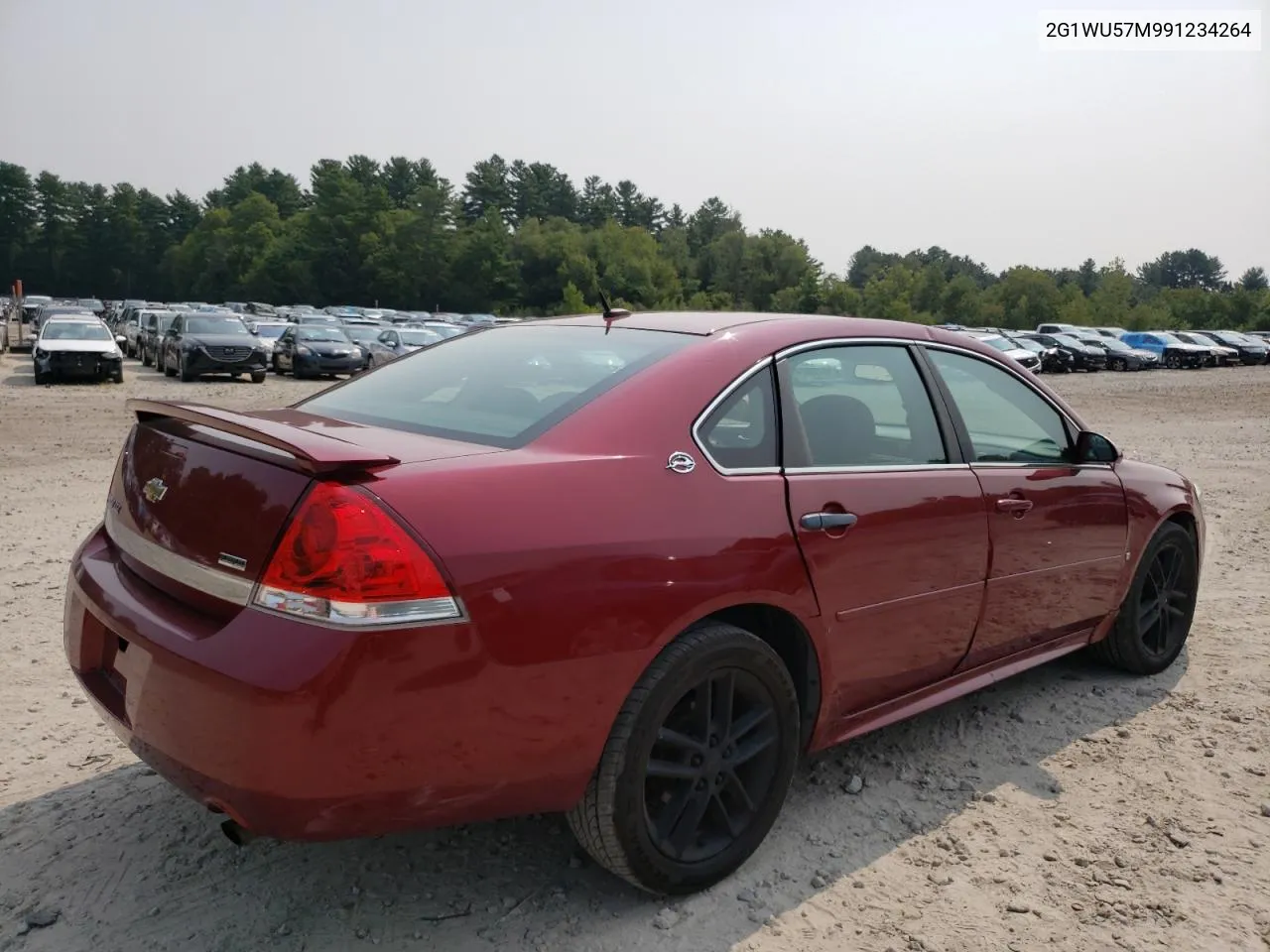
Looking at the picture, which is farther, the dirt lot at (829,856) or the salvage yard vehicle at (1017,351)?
the salvage yard vehicle at (1017,351)

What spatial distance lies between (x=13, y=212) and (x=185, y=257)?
76.5ft

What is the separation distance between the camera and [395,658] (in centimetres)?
219

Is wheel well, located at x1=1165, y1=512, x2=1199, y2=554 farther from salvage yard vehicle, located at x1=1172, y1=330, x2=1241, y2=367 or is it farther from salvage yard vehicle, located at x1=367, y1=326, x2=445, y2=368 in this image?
salvage yard vehicle, located at x1=1172, y1=330, x2=1241, y2=367

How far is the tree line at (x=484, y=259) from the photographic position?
80.2 metres

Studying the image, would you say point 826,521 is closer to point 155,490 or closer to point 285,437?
point 285,437

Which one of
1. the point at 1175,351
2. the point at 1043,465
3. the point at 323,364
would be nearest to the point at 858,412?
the point at 1043,465

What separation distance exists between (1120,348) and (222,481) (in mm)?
44382

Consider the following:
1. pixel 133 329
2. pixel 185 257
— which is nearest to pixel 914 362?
pixel 133 329

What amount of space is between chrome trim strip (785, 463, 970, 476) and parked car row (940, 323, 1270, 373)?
30.7 meters

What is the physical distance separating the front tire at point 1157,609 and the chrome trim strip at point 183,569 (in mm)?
3840

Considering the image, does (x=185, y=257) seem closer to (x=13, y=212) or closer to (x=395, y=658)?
(x=13, y=212)

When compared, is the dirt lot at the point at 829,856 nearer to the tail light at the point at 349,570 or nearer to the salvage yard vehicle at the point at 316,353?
the tail light at the point at 349,570

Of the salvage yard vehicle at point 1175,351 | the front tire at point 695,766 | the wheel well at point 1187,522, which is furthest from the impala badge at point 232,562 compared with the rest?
the salvage yard vehicle at point 1175,351

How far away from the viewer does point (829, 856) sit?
3.09 metres
